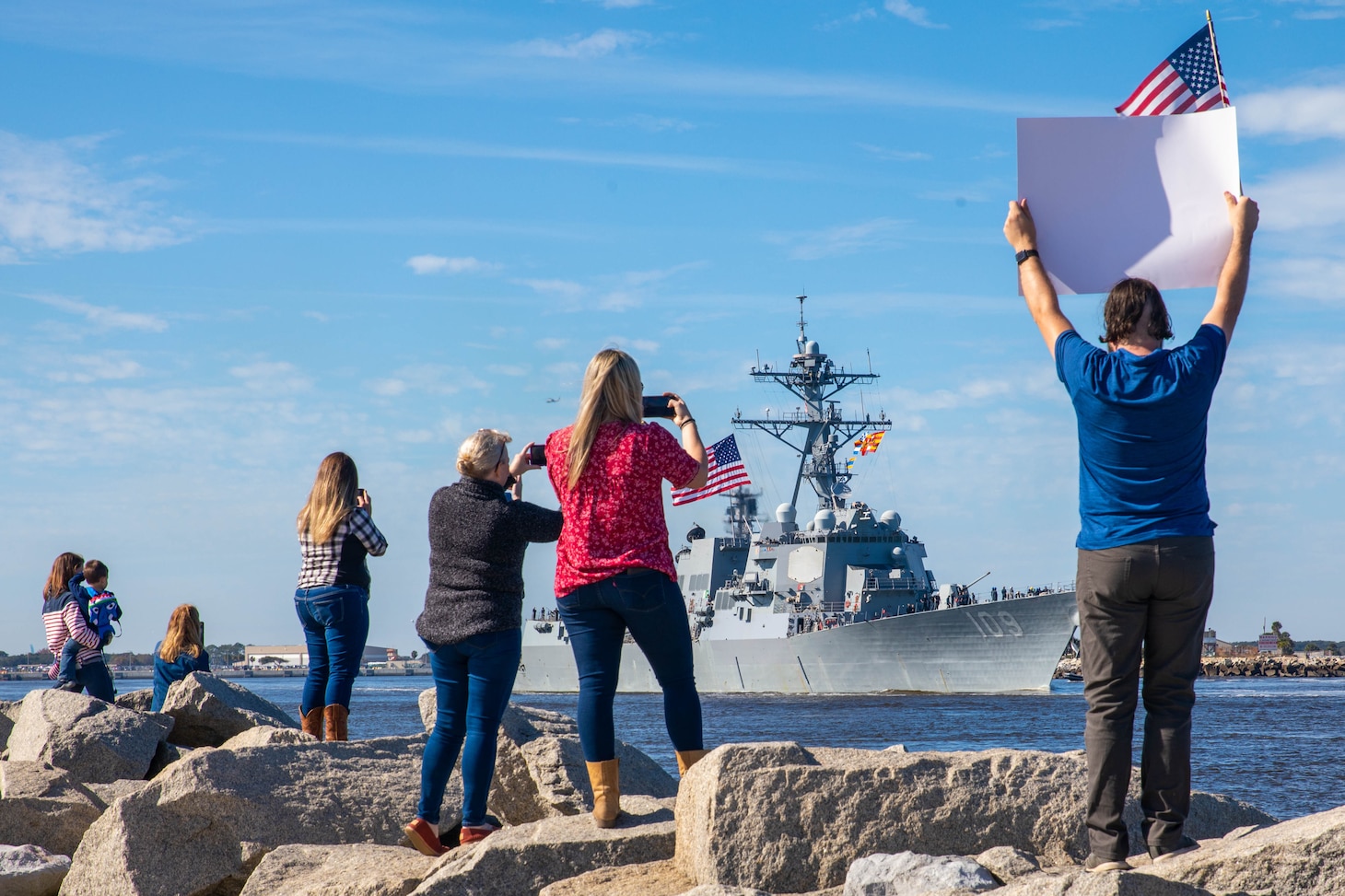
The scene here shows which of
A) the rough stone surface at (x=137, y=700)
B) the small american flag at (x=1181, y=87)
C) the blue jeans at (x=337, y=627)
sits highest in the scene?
the small american flag at (x=1181, y=87)

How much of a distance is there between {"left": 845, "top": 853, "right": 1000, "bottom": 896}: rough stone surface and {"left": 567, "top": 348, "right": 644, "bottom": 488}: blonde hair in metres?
1.24

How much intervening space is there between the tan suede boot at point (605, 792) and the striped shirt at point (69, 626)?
14.7 ft

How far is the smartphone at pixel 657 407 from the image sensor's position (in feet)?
12.1

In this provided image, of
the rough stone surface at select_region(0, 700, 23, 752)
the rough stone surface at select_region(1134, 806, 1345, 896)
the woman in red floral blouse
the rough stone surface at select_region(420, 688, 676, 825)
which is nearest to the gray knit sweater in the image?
the woman in red floral blouse

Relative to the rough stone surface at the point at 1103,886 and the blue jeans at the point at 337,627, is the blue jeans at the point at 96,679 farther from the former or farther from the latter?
the rough stone surface at the point at 1103,886

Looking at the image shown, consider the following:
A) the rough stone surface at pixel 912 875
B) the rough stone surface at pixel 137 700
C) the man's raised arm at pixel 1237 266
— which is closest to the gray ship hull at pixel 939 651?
the rough stone surface at pixel 137 700

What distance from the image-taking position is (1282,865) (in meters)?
2.65

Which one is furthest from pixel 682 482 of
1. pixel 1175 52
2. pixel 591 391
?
pixel 1175 52

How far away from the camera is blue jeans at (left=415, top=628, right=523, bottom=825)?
3826mm

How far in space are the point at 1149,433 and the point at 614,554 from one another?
1.39m

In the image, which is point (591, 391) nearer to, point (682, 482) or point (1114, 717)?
point (682, 482)

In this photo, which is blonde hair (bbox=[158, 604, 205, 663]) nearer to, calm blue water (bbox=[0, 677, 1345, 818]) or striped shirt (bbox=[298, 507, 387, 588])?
calm blue water (bbox=[0, 677, 1345, 818])

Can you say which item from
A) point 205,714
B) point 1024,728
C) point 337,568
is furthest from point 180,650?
point 1024,728

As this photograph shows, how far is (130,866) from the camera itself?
3.86m
